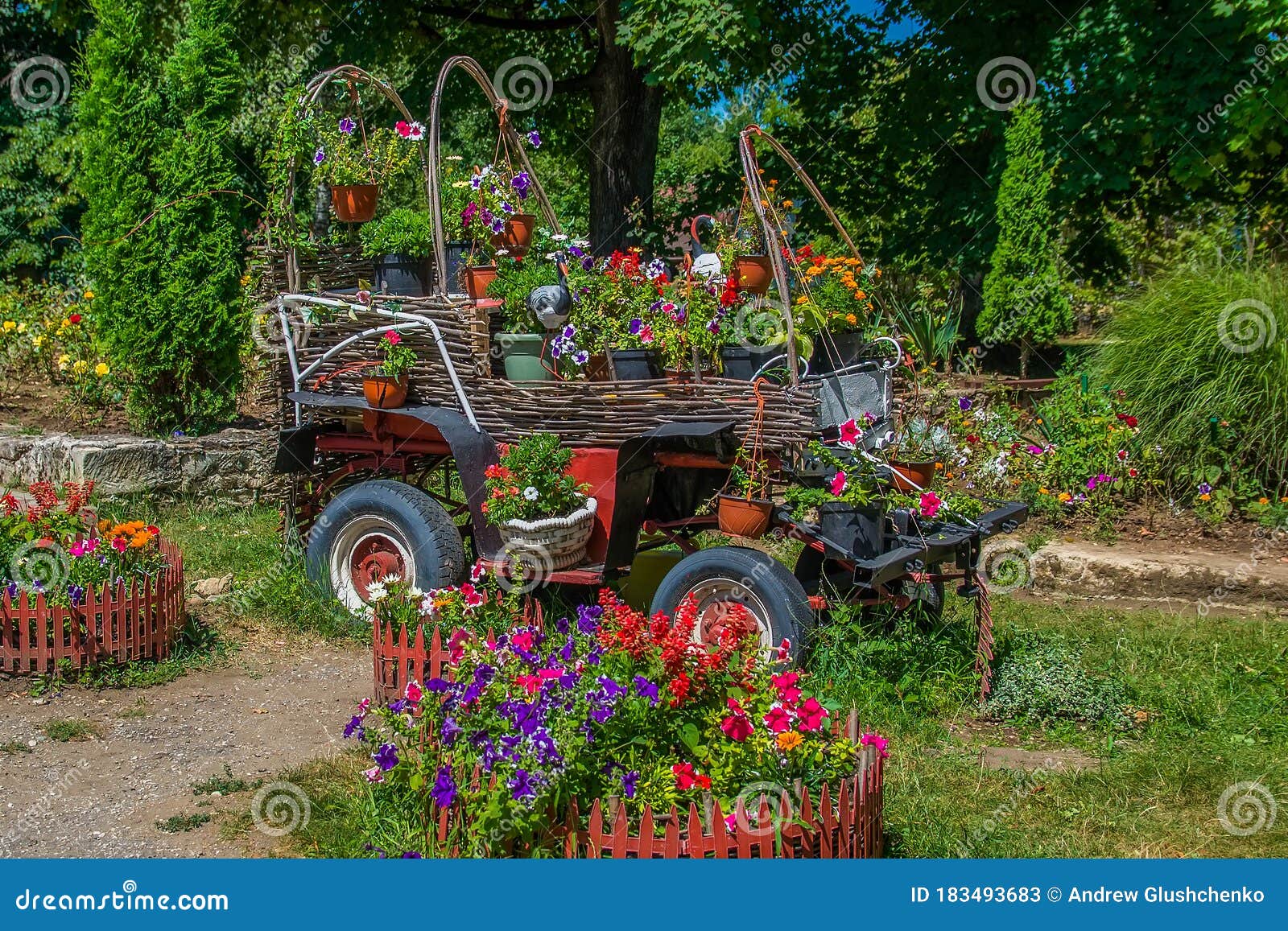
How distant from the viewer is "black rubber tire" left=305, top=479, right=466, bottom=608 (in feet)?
18.6

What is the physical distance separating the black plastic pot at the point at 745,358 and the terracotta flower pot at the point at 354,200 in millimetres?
2207

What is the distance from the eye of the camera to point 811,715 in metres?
3.29

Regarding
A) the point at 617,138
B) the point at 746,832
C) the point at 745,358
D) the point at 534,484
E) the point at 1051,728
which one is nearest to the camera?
the point at 746,832

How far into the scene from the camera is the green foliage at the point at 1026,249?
32.8 ft

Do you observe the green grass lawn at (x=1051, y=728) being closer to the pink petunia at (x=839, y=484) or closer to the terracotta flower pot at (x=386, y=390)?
the pink petunia at (x=839, y=484)

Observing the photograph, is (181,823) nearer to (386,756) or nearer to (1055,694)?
(386,756)

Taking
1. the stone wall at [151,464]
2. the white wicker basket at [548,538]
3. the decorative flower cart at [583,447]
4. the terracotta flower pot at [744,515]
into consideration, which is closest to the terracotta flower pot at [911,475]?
the decorative flower cart at [583,447]

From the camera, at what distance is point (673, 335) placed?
5.27 metres

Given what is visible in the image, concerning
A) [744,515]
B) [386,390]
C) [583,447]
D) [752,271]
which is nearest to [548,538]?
[583,447]

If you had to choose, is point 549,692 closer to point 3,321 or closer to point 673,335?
point 673,335

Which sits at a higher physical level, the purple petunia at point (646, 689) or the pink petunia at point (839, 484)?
the pink petunia at point (839, 484)

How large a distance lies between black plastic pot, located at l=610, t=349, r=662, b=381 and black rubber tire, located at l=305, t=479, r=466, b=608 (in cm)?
113

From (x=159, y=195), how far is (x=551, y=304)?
4810mm

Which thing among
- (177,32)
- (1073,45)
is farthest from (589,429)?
(177,32)
